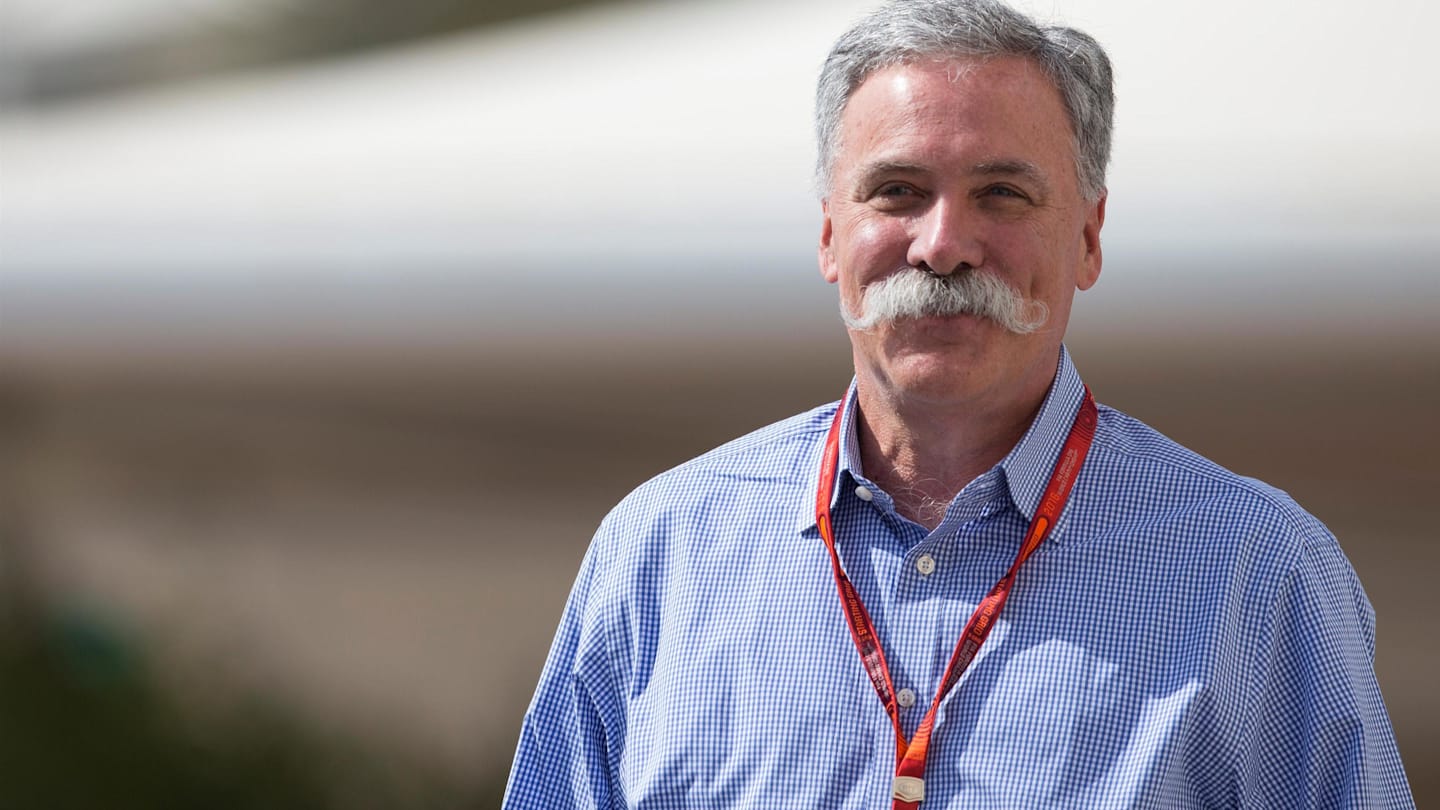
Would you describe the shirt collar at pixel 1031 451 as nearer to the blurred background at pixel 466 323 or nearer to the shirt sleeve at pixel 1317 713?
the shirt sleeve at pixel 1317 713

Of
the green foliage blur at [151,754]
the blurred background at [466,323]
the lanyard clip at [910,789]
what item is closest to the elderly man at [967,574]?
the lanyard clip at [910,789]

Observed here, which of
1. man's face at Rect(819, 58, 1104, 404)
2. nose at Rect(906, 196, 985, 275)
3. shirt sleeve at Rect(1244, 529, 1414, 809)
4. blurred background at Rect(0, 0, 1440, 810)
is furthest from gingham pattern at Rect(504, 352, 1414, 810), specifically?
blurred background at Rect(0, 0, 1440, 810)

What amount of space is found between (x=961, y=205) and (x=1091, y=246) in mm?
294

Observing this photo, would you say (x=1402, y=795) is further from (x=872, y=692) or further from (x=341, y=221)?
(x=341, y=221)

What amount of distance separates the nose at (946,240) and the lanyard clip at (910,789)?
587mm

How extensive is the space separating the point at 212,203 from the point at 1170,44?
3.57m

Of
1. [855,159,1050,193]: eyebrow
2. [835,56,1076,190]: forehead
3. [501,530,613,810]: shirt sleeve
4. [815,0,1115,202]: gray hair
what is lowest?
[501,530,613,810]: shirt sleeve

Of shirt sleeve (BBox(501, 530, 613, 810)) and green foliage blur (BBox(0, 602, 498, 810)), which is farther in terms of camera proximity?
green foliage blur (BBox(0, 602, 498, 810))

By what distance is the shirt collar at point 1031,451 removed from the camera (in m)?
1.77

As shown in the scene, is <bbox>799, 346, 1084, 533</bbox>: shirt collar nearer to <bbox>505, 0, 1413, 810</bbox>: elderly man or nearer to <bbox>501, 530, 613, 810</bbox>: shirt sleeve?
<bbox>505, 0, 1413, 810</bbox>: elderly man

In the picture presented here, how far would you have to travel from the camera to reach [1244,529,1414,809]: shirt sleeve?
63.4 inches

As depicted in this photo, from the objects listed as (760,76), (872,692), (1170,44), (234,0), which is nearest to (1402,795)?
(872,692)

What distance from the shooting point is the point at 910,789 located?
166 centimetres

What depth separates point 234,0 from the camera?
720 cm
